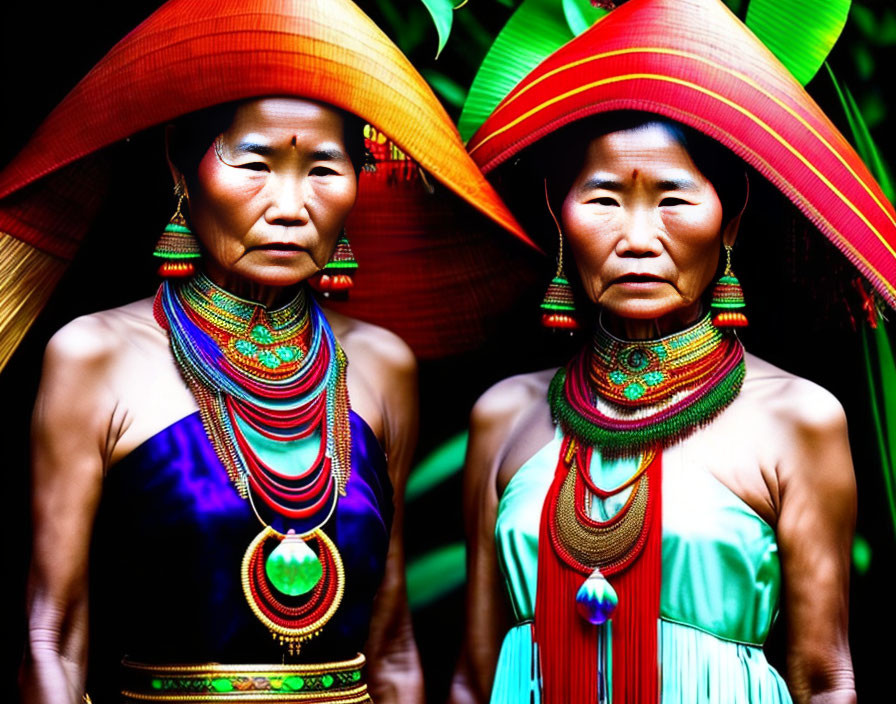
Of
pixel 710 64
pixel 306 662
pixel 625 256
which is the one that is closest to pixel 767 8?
pixel 710 64

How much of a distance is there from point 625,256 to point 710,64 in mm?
412

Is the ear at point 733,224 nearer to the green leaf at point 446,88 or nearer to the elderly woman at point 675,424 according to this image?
the elderly woman at point 675,424

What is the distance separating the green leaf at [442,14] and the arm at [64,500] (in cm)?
127

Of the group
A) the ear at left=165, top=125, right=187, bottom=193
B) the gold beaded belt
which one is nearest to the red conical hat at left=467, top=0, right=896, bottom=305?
the ear at left=165, top=125, right=187, bottom=193

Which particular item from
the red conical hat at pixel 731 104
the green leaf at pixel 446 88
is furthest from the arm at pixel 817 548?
the green leaf at pixel 446 88

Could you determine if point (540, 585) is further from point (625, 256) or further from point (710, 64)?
point (710, 64)

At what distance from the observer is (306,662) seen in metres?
2.96

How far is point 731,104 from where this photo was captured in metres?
2.92

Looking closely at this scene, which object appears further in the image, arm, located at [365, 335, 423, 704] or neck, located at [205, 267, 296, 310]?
arm, located at [365, 335, 423, 704]

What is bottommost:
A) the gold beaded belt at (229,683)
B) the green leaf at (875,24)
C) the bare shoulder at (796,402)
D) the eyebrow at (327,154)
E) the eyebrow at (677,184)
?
the gold beaded belt at (229,683)

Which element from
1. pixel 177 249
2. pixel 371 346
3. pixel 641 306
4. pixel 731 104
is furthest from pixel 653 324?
pixel 177 249

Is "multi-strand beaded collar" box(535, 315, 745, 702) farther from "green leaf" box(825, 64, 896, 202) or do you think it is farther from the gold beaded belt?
"green leaf" box(825, 64, 896, 202)

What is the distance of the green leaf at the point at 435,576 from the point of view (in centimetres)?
395

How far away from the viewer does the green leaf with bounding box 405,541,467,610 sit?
13.0 feet
